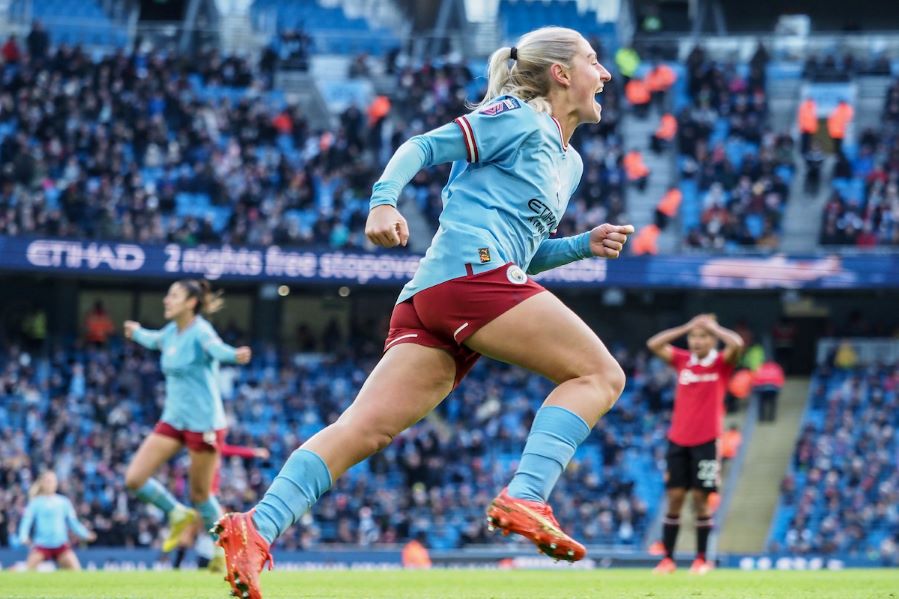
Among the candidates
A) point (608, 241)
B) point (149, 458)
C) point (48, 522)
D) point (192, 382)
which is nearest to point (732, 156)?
point (48, 522)

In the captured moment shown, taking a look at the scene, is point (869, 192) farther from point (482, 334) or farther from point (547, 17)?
point (482, 334)

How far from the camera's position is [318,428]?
27719 mm

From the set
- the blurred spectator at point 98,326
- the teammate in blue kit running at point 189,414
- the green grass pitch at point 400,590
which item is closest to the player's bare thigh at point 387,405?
the green grass pitch at point 400,590

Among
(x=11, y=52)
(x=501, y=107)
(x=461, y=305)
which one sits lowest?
(x=461, y=305)

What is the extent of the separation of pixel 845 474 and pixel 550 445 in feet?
77.8

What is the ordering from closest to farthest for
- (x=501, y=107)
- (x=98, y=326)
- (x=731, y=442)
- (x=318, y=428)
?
(x=501, y=107), (x=318, y=428), (x=731, y=442), (x=98, y=326)

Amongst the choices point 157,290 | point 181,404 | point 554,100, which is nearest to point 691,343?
point 181,404

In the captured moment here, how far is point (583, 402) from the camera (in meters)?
5.33

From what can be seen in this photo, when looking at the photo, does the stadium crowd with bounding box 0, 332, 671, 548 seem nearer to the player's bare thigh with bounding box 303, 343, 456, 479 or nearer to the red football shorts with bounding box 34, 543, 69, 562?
the red football shorts with bounding box 34, 543, 69, 562

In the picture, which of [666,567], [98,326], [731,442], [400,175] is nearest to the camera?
[400,175]

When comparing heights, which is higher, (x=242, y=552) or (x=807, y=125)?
(x=807, y=125)

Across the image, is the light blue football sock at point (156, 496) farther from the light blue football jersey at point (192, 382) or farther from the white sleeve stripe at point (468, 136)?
the white sleeve stripe at point (468, 136)

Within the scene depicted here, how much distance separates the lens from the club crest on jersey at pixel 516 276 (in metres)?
5.31

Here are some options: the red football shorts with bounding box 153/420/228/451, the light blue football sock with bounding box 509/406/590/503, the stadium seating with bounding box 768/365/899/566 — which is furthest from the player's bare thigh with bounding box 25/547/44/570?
the stadium seating with bounding box 768/365/899/566
